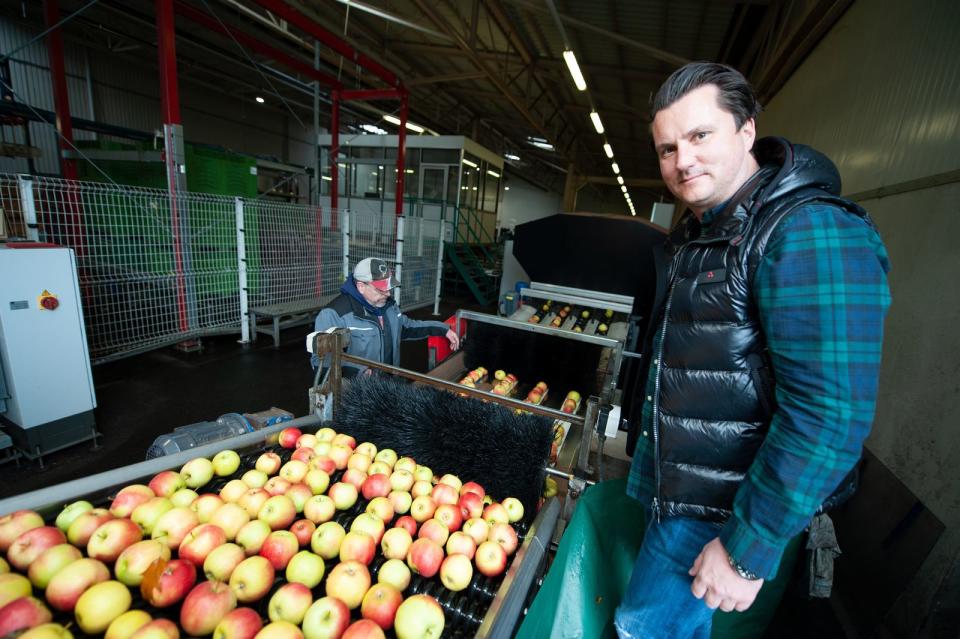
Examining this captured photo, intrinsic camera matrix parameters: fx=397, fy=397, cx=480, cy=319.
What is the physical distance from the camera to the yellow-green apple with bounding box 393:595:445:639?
36.3 inches

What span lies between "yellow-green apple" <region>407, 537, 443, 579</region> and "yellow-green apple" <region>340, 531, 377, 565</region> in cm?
12

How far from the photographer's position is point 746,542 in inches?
35.9

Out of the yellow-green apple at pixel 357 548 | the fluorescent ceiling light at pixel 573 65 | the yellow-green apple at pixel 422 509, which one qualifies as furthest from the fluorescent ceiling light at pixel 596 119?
the yellow-green apple at pixel 357 548

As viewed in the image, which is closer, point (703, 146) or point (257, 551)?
point (703, 146)

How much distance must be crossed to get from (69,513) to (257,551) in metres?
0.50

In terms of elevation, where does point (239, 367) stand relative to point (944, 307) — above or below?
below

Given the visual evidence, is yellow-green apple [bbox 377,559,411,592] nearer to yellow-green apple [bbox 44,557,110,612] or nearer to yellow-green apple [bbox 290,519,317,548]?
yellow-green apple [bbox 290,519,317,548]

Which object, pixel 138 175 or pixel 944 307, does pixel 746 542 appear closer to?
pixel 944 307

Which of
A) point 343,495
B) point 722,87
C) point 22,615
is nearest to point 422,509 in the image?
point 343,495

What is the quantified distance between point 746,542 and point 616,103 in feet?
37.4

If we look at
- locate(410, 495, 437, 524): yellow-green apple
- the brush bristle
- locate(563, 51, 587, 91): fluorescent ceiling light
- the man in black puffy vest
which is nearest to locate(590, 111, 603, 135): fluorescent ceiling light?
locate(563, 51, 587, 91): fluorescent ceiling light

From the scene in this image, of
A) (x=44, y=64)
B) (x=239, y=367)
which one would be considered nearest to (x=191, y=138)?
(x=44, y=64)

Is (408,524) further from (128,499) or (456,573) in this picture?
(128,499)

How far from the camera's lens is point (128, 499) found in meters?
1.14
